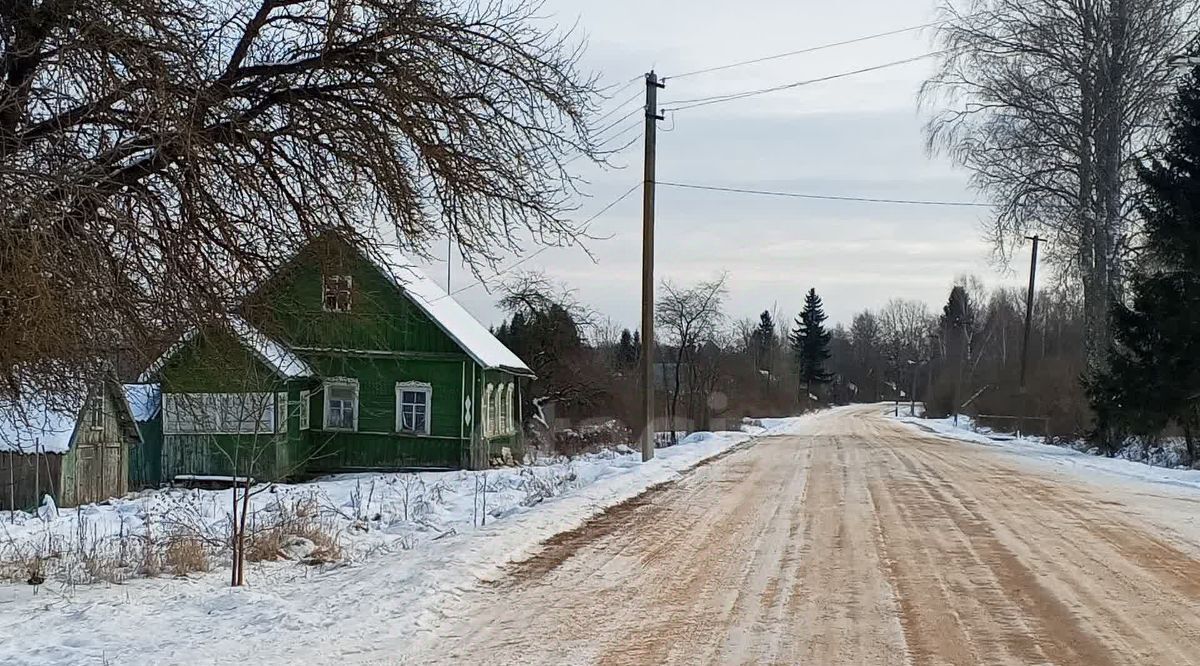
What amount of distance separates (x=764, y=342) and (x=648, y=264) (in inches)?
3554

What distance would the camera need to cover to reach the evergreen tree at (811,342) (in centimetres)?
11981

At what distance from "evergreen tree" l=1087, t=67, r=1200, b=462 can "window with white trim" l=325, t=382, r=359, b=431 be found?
20146 mm

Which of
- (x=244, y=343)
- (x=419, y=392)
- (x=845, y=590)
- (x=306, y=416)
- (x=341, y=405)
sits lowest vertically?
(x=845, y=590)

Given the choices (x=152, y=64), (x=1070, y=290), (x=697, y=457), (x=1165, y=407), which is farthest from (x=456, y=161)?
(x=1070, y=290)

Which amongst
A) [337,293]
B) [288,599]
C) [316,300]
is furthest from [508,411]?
[288,599]

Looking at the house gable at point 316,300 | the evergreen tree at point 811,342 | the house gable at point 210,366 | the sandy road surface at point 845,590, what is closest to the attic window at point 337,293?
the house gable at point 316,300

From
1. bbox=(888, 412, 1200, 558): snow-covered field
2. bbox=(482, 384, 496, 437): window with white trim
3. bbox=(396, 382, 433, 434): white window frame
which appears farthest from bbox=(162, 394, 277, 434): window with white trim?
bbox=(482, 384, 496, 437): window with white trim

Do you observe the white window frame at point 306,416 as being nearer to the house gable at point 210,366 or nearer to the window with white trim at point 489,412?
the window with white trim at point 489,412

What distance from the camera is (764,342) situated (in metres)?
113

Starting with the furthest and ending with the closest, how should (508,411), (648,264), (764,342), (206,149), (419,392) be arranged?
(764,342) → (508,411) → (419,392) → (648,264) → (206,149)

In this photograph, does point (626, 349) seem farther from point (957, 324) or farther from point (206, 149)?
point (206, 149)

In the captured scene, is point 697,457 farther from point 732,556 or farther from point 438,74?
point 438,74

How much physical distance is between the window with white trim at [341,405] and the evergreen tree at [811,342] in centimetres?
9311

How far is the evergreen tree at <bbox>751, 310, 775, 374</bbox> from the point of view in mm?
100863
